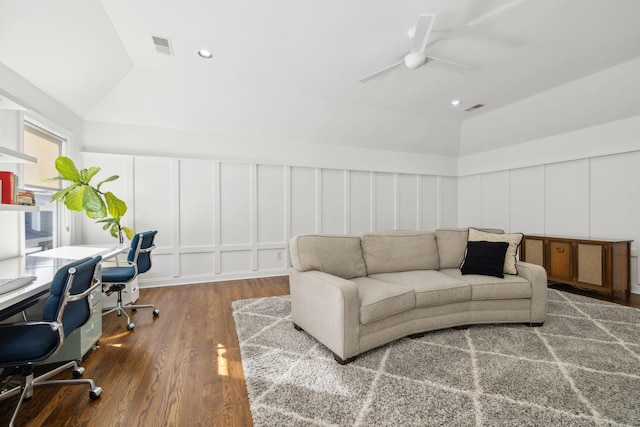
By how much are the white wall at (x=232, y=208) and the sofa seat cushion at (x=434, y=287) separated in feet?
8.94

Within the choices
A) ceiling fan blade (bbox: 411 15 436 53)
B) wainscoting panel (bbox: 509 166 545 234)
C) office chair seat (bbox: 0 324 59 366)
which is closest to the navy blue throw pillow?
ceiling fan blade (bbox: 411 15 436 53)

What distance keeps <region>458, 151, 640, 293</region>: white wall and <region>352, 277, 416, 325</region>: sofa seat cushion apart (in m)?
4.09

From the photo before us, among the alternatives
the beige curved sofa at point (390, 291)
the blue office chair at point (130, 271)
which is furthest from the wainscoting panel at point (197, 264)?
the beige curved sofa at point (390, 291)

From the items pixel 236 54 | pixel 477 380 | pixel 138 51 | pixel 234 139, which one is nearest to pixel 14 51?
pixel 138 51

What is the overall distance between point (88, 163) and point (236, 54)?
2793 millimetres

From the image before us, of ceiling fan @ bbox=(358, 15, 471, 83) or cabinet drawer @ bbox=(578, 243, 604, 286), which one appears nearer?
ceiling fan @ bbox=(358, 15, 471, 83)

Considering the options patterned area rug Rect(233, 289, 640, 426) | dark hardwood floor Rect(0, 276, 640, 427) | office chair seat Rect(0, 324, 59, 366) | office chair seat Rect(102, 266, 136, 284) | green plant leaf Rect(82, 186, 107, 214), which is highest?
green plant leaf Rect(82, 186, 107, 214)

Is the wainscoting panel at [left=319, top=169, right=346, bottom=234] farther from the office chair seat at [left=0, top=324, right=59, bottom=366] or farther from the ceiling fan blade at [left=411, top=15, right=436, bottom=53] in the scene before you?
the office chair seat at [left=0, top=324, right=59, bottom=366]

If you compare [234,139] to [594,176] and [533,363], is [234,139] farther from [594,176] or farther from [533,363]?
[594,176]

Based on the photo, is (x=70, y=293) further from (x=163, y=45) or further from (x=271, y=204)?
(x=271, y=204)

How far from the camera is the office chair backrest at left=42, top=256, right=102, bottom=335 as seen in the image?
59.9 inches

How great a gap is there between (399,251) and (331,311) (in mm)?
1279

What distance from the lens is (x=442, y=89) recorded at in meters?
4.18

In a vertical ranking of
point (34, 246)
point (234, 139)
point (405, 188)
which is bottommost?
point (34, 246)
